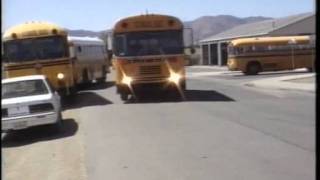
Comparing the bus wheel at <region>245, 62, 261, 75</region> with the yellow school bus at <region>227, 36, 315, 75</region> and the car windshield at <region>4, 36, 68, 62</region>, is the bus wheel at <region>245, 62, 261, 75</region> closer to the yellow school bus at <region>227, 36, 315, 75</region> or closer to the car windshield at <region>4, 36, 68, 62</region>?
the yellow school bus at <region>227, 36, 315, 75</region>

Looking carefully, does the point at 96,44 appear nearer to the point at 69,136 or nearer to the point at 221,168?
the point at 69,136

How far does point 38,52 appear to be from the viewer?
78.2 ft

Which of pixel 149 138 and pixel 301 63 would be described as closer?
pixel 149 138

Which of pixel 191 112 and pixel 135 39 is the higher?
pixel 135 39

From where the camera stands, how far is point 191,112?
63.2 ft

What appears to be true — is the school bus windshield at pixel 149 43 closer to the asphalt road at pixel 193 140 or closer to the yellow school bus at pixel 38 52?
the asphalt road at pixel 193 140

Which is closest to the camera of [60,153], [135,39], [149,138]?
[60,153]

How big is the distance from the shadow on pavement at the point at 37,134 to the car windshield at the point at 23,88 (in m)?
1.04

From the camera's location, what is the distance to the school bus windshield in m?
23.5

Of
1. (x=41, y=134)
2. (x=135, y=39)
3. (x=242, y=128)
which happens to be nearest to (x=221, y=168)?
(x=242, y=128)

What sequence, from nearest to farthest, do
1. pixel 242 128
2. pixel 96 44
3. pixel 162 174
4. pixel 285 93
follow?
pixel 162 174, pixel 242 128, pixel 285 93, pixel 96 44

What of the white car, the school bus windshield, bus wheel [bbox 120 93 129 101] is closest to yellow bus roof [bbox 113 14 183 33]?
the school bus windshield

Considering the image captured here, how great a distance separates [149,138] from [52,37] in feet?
37.8

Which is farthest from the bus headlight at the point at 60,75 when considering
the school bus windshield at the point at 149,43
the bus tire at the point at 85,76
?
the bus tire at the point at 85,76
